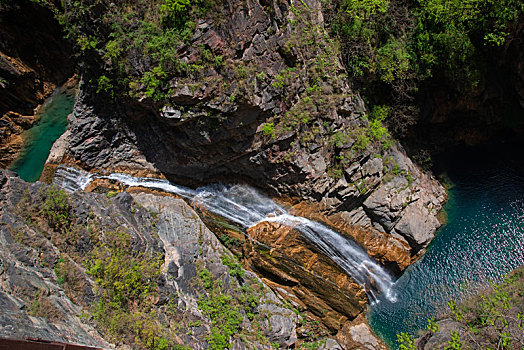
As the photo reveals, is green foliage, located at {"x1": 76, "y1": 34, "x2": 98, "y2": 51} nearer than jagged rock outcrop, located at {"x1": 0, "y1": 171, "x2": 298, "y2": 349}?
No

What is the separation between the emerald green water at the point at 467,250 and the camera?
1096cm

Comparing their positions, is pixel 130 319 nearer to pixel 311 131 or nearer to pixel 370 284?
pixel 311 131

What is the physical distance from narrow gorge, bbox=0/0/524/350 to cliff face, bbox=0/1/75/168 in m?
0.06

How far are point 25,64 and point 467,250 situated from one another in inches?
600

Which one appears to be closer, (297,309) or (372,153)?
(297,309)

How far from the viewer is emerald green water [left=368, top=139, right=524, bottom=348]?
432 inches

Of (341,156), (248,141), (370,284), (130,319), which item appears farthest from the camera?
(370,284)

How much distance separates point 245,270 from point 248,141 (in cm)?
391

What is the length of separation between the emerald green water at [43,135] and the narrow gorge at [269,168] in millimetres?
61

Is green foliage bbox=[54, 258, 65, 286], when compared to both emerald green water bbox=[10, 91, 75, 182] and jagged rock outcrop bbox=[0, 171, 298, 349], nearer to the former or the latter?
jagged rock outcrop bbox=[0, 171, 298, 349]

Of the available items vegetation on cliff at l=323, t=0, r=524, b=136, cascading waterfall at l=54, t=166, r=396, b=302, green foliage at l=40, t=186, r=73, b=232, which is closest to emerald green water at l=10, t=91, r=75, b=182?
cascading waterfall at l=54, t=166, r=396, b=302

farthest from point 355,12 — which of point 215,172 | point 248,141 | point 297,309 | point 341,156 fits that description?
point 297,309

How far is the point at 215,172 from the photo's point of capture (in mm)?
10820

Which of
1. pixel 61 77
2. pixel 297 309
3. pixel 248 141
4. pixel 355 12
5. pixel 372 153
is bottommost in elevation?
pixel 297 309
